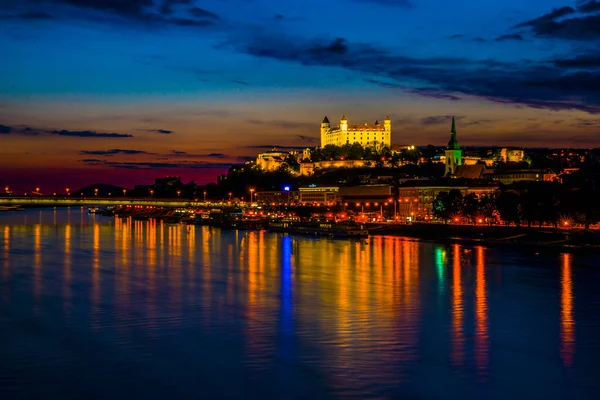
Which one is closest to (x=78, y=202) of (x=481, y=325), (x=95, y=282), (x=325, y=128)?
(x=95, y=282)

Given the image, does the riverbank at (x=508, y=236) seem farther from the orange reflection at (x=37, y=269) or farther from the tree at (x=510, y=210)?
the orange reflection at (x=37, y=269)

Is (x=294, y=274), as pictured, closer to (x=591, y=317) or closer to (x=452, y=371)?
(x=591, y=317)

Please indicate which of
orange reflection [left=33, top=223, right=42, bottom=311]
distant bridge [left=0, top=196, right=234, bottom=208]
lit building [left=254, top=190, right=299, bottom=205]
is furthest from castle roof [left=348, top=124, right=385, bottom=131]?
orange reflection [left=33, top=223, right=42, bottom=311]

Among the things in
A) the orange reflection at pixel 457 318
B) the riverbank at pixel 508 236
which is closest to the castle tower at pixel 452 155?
the riverbank at pixel 508 236

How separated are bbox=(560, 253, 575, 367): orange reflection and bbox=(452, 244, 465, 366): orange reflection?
4.98ft

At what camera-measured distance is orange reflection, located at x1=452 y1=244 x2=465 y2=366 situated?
12229mm

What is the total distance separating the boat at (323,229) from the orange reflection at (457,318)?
17110 mm

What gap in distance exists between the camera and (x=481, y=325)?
1455 cm

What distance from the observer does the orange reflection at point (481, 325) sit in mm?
11805

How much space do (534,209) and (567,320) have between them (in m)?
24.2

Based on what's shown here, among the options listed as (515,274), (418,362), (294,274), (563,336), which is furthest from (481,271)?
(418,362)

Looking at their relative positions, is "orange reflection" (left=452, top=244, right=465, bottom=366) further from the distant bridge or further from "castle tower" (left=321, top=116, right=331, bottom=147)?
"castle tower" (left=321, top=116, right=331, bottom=147)

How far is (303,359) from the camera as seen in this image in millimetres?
11844

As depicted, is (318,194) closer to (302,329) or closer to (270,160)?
(270,160)
